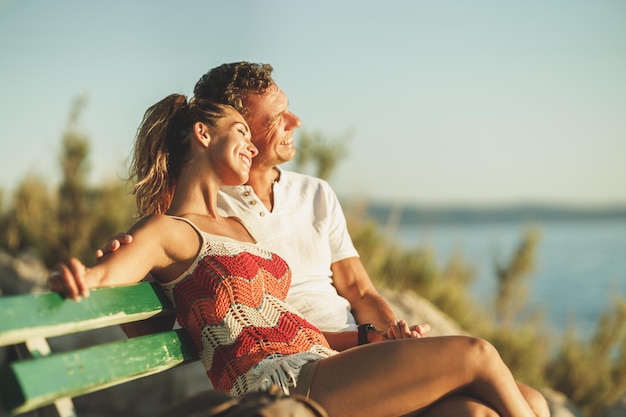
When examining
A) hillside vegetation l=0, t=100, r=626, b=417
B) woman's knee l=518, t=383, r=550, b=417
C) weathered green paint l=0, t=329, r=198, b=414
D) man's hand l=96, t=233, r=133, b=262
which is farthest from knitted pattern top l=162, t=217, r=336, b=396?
hillside vegetation l=0, t=100, r=626, b=417

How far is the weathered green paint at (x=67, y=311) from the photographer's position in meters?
1.78

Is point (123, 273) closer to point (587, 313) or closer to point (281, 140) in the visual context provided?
point (281, 140)

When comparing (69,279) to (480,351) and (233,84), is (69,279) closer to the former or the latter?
(480,351)

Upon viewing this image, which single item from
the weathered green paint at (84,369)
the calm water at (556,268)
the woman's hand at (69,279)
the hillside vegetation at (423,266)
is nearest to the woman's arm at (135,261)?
the woman's hand at (69,279)

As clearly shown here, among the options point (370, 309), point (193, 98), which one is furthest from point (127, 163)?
point (370, 309)

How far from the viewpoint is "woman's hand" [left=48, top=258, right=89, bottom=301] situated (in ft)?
6.30

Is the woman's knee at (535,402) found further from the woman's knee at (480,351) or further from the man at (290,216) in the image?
the man at (290,216)

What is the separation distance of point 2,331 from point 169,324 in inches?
36.7

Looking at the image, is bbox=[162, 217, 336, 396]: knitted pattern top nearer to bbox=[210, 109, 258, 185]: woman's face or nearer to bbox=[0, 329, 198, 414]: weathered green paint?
bbox=[0, 329, 198, 414]: weathered green paint

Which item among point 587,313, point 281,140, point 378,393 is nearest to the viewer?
point 378,393

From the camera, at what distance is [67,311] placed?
193 cm

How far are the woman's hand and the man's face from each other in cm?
144

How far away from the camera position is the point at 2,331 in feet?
5.72

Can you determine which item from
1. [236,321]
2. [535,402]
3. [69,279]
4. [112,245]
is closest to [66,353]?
[69,279]
